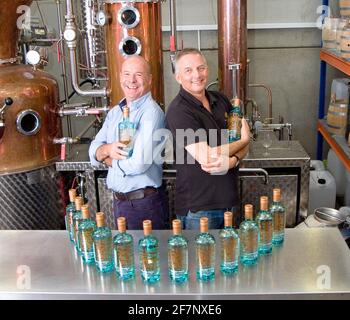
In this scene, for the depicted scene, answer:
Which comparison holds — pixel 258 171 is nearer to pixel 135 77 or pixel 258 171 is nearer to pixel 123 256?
pixel 135 77

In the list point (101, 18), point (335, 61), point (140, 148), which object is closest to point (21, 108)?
point (101, 18)

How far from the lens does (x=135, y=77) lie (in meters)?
2.26

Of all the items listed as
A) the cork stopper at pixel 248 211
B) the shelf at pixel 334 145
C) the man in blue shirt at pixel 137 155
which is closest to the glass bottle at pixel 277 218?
the cork stopper at pixel 248 211

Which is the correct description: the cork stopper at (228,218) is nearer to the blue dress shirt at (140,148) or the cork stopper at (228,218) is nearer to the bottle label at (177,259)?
the bottle label at (177,259)

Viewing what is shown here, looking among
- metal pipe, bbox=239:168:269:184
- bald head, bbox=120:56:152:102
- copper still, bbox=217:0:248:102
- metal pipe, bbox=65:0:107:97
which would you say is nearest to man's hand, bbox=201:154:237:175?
bald head, bbox=120:56:152:102

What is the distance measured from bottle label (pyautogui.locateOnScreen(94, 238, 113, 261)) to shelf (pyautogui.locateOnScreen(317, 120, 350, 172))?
89.7 inches

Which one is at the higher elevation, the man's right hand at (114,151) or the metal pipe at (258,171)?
the man's right hand at (114,151)

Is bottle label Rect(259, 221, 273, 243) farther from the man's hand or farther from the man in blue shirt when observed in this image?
the man in blue shirt

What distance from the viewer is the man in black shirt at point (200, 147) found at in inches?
82.0

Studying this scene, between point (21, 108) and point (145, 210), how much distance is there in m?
1.01

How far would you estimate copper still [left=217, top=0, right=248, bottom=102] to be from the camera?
11.5 ft

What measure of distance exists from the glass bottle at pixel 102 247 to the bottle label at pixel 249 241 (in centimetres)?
49

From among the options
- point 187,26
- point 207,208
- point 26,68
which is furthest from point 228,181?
point 187,26

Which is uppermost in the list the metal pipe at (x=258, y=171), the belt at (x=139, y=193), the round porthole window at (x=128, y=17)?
the round porthole window at (x=128, y=17)
